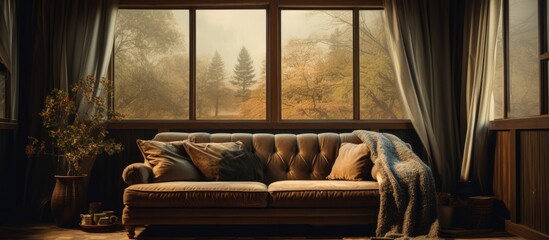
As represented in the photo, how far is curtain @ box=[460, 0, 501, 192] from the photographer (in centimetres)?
546

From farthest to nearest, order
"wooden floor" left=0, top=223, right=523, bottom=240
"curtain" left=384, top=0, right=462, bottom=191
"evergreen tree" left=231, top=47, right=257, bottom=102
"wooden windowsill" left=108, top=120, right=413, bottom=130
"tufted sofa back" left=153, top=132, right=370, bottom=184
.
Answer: "evergreen tree" left=231, top=47, right=257, bottom=102
"wooden windowsill" left=108, top=120, right=413, bottom=130
"curtain" left=384, top=0, right=462, bottom=191
"tufted sofa back" left=153, top=132, right=370, bottom=184
"wooden floor" left=0, top=223, right=523, bottom=240

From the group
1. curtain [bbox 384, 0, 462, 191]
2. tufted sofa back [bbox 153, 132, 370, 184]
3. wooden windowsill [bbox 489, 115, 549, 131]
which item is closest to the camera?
wooden windowsill [bbox 489, 115, 549, 131]

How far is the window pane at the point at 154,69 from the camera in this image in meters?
5.91

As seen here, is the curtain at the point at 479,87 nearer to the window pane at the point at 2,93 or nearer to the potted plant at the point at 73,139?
the potted plant at the point at 73,139

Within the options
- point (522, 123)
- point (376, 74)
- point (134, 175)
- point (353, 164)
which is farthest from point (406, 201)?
point (134, 175)

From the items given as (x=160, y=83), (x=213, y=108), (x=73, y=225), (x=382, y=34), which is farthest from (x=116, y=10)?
(x=382, y=34)

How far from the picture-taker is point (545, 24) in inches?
183

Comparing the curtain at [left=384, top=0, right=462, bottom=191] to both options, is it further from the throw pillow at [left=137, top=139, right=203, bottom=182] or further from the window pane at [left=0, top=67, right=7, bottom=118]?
the window pane at [left=0, top=67, right=7, bottom=118]

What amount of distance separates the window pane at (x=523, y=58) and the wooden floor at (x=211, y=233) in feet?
3.54

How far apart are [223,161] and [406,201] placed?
58.9 inches

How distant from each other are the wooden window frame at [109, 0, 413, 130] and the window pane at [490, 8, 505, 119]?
0.79 metres

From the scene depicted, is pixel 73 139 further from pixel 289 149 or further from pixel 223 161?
pixel 289 149

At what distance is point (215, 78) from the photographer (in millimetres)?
5934

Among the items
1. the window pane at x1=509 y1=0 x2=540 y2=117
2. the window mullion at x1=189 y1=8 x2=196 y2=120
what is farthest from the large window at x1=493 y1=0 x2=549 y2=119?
the window mullion at x1=189 y1=8 x2=196 y2=120
